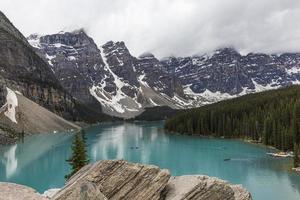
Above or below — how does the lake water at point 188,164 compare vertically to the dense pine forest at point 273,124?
below

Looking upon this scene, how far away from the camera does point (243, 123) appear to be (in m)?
189

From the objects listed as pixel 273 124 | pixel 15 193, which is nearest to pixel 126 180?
pixel 15 193

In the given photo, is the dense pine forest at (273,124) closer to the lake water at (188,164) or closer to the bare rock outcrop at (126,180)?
the lake water at (188,164)

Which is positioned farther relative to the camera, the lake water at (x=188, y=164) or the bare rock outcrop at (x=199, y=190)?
the lake water at (x=188, y=164)

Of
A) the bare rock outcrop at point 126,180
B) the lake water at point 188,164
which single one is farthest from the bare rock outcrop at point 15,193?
the lake water at point 188,164

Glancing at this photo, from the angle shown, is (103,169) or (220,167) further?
(220,167)

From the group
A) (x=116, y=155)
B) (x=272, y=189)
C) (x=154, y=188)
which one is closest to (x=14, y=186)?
(x=154, y=188)

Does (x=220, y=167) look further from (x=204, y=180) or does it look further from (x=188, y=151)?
(x=204, y=180)

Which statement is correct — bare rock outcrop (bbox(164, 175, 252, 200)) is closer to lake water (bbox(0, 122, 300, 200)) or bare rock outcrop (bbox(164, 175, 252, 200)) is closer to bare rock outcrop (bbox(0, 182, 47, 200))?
bare rock outcrop (bbox(0, 182, 47, 200))

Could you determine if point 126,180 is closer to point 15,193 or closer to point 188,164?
point 15,193

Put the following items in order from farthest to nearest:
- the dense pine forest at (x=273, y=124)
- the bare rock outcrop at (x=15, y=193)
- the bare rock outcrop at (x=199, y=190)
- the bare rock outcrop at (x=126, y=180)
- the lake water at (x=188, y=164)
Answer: the dense pine forest at (x=273, y=124) < the lake water at (x=188, y=164) < the bare rock outcrop at (x=199, y=190) < the bare rock outcrop at (x=126, y=180) < the bare rock outcrop at (x=15, y=193)

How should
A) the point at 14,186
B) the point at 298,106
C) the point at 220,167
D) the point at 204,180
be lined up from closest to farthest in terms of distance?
the point at 14,186 < the point at 204,180 < the point at 220,167 < the point at 298,106

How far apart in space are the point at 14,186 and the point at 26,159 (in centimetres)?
11950

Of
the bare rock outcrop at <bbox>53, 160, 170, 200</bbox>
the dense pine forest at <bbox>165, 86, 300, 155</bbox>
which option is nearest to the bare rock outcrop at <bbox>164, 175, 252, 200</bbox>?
the bare rock outcrop at <bbox>53, 160, 170, 200</bbox>
